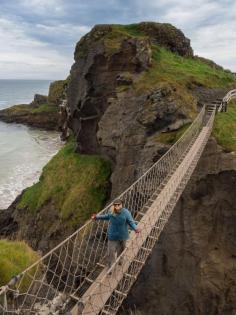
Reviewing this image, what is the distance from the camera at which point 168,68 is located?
75.5ft

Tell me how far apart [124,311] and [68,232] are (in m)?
5.17

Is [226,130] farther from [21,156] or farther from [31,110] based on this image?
[31,110]

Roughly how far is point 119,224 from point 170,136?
973 cm

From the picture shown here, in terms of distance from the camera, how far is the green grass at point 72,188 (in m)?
18.7

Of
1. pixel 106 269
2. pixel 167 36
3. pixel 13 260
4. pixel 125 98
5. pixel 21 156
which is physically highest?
pixel 167 36

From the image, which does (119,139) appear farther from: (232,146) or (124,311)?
(124,311)

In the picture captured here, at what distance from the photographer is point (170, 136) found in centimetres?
1638

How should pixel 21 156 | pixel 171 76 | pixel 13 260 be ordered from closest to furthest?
pixel 13 260 → pixel 171 76 → pixel 21 156

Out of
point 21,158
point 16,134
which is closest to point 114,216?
point 21,158

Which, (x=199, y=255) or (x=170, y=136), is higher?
(x=170, y=136)

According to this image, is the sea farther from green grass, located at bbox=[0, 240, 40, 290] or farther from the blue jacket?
the blue jacket

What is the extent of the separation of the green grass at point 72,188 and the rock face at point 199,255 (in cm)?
503

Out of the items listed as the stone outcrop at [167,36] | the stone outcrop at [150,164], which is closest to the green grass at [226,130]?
the stone outcrop at [150,164]

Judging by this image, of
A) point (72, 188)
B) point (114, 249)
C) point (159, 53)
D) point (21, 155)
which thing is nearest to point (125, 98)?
point (72, 188)
